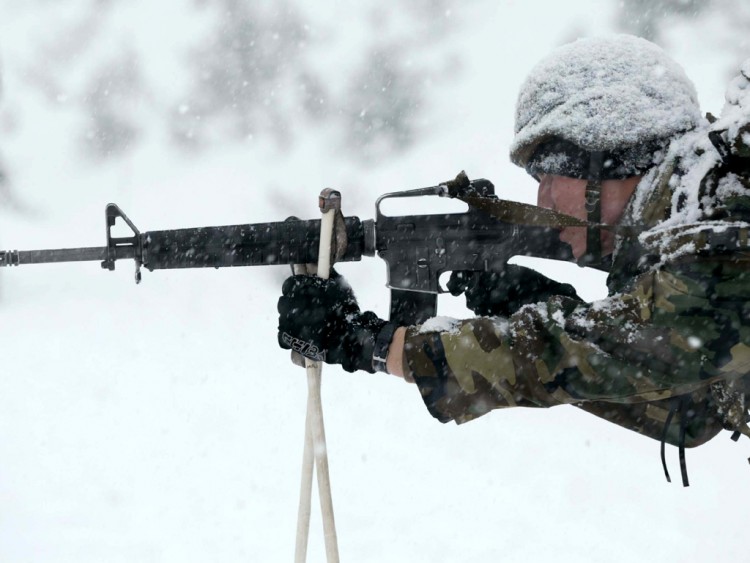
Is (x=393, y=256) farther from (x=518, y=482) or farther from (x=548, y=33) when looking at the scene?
(x=548, y=33)

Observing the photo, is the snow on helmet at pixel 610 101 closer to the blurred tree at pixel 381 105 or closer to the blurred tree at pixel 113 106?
the blurred tree at pixel 381 105

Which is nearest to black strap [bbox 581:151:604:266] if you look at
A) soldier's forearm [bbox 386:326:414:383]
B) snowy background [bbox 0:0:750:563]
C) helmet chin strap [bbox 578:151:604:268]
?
helmet chin strap [bbox 578:151:604:268]

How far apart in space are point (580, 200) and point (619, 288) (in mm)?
259

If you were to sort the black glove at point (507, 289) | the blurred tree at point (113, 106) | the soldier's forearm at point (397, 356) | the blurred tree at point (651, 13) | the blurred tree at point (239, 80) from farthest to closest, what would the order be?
the blurred tree at point (651, 13), the blurred tree at point (239, 80), the blurred tree at point (113, 106), the black glove at point (507, 289), the soldier's forearm at point (397, 356)

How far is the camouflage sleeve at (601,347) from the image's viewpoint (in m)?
1.74

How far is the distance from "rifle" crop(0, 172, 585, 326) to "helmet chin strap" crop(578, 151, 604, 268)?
181 mm

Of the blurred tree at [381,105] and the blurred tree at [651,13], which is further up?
the blurred tree at [651,13]

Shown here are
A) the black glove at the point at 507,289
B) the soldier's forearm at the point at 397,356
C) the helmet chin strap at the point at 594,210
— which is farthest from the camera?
the black glove at the point at 507,289

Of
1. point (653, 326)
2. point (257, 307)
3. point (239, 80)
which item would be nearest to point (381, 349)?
point (653, 326)

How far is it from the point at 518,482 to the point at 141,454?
1737 millimetres

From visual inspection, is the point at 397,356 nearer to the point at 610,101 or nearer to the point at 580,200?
the point at 580,200

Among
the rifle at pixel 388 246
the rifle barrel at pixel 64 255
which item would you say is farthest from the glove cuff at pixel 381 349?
the rifle barrel at pixel 64 255

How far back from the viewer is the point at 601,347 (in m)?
1.84

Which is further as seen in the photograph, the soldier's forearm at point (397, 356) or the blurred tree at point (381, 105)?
the blurred tree at point (381, 105)
